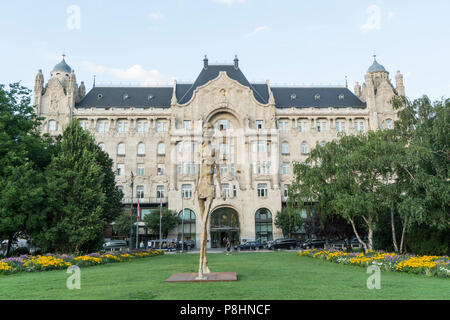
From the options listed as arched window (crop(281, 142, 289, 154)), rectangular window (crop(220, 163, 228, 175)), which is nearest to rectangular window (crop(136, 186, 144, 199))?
rectangular window (crop(220, 163, 228, 175))

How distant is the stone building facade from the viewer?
58.7 m

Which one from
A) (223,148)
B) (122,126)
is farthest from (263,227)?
(122,126)

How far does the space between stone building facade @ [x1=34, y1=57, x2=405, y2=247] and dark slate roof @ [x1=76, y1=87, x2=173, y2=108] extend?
0.88 feet

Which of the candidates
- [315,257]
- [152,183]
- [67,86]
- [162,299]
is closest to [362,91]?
[152,183]

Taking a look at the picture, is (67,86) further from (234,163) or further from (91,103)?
(234,163)

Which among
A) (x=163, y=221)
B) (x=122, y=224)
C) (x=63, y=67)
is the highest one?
(x=63, y=67)

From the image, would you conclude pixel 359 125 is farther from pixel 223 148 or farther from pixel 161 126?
pixel 161 126

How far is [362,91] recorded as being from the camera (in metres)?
68.8

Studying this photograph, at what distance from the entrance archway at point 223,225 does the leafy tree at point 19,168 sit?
32991mm

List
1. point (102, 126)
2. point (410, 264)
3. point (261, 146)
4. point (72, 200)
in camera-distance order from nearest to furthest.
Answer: point (410, 264) → point (72, 200) → point (261, 146) → point (102, 126)

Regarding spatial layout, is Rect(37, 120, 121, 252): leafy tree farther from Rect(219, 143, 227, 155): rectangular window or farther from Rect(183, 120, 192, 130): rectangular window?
Rect(219, 143, 227, 155): rectangular window

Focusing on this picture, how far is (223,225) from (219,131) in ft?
54.1

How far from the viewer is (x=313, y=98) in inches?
2704

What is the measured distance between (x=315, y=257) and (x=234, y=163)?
34.1m
